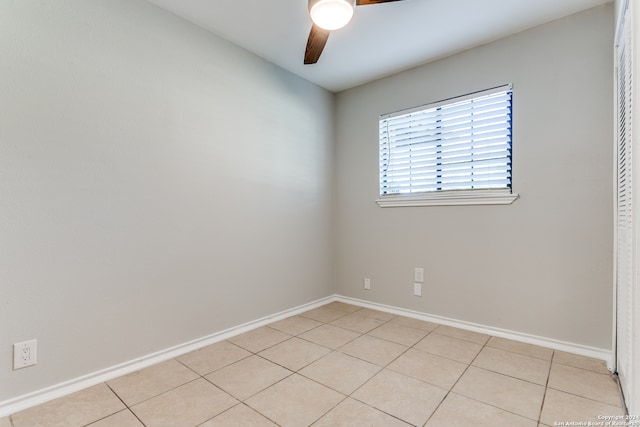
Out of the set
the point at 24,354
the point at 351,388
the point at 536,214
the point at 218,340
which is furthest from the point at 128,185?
the point at 536,214

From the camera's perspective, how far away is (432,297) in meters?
2.85

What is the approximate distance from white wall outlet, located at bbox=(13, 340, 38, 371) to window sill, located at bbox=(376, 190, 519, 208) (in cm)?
272

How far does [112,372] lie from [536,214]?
299cm

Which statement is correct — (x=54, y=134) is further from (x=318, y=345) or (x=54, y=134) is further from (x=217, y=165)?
(x=318, y=345)

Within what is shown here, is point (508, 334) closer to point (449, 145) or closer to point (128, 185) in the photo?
point (449, 145)

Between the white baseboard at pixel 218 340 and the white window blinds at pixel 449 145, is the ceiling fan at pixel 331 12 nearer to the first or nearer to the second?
the white window blinds at pixel 449 145

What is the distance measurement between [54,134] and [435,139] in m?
2.71

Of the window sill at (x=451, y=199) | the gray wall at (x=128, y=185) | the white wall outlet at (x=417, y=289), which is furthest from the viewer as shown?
the white wall outlet at (x=417, y=289)

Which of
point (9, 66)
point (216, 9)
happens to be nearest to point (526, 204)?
point (216, 9)

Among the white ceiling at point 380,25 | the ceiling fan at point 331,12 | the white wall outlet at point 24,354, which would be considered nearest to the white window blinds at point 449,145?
the white ceiling at point 380,25

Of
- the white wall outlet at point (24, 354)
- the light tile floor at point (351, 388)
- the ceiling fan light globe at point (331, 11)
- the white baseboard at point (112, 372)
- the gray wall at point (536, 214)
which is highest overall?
the ceiling fan light globe at point (331, 11)

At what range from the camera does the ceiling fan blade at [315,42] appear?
6.10ft

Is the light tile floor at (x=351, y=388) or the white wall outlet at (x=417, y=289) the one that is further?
the white wall outlet at (x=417, y=289)

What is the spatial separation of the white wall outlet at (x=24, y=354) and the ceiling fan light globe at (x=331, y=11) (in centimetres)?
224
